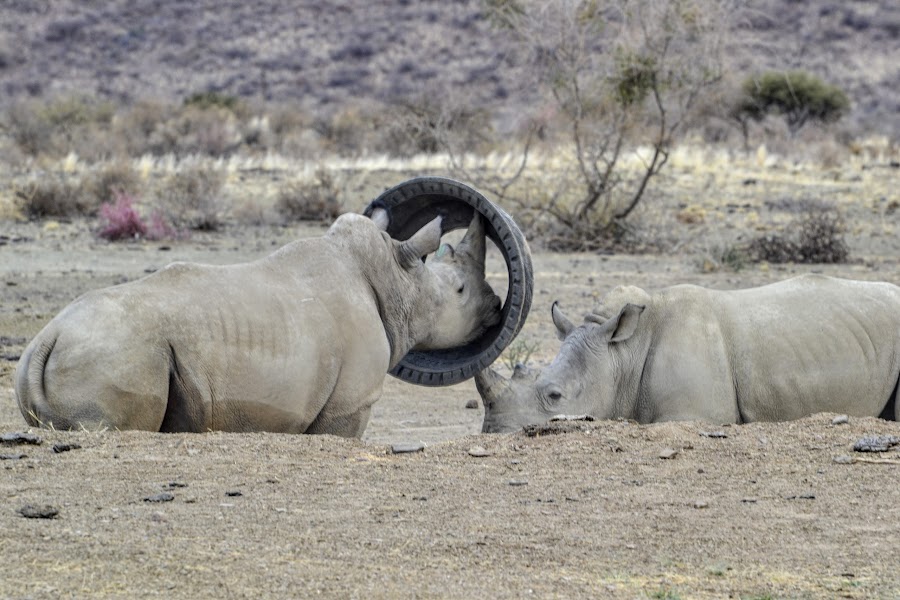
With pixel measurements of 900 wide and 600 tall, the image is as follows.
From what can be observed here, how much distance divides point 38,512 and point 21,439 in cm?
131

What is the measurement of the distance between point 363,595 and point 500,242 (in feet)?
14.5

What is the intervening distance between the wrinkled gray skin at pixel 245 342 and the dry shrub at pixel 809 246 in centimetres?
1103

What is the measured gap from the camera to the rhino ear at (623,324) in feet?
27.6

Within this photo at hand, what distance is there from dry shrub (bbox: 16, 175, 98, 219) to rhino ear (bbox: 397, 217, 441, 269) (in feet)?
48.7

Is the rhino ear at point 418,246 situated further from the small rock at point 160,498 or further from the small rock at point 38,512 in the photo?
the small rock at point 38,512

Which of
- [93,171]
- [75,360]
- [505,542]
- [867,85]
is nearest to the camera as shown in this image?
[505,542]

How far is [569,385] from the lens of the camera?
8.38 metres

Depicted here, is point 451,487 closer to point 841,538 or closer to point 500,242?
point 841,538

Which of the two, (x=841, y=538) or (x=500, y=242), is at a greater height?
(x=500, y=242)

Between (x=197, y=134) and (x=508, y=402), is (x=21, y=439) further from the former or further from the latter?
(x=197, y=134)

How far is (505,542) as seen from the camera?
5355 millimetres

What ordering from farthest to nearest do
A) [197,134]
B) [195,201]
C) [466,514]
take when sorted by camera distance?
1. [197,134]
2. [195,201]
3. [466,514]

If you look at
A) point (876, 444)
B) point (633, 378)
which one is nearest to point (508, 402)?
point (633, 378)

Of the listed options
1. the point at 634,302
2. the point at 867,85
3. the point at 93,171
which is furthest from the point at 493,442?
the point at 867,85
